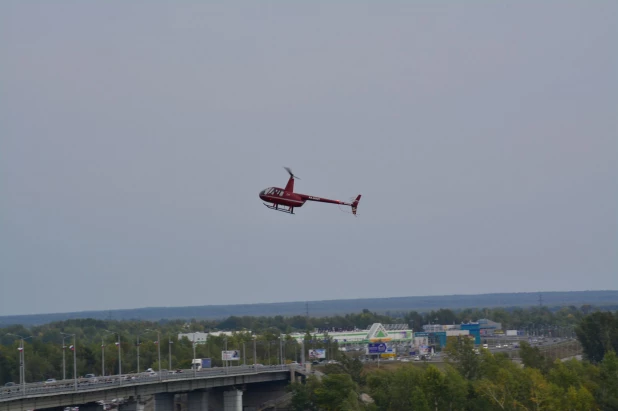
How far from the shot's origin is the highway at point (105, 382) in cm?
12775

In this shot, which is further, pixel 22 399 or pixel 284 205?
pixel 22 399

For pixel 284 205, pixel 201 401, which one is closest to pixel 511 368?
pixel 284 205

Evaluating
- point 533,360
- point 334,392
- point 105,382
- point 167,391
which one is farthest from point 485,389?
point 105,382

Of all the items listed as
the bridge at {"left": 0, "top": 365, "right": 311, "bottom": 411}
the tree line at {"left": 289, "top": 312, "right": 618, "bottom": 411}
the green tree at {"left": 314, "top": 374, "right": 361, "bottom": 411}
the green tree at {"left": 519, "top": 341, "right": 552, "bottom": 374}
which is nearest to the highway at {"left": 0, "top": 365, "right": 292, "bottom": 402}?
the bridge at {"left": 0, "top": 365, "right": 311, "bottom": 411}

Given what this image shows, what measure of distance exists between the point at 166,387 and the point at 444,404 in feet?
182

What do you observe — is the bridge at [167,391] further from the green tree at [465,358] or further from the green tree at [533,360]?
the green tree at [533,360]

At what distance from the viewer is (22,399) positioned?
Answer: 124 metres

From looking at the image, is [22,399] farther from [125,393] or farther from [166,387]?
[166,387]

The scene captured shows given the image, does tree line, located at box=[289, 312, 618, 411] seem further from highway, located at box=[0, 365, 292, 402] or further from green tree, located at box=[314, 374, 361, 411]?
highway, located at box=[0, 365, 292, 402]

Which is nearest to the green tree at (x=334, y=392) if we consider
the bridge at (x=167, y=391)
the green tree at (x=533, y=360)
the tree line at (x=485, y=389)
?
the tree line at (x=485, y=389)

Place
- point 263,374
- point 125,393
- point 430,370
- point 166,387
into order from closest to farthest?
point 430,370 → point 125,393 → point 166,387 → point 263,374

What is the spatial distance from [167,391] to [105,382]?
12.1 m

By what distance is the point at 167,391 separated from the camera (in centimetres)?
16238

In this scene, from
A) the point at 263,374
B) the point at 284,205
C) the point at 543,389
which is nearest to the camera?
the point at 284,205
